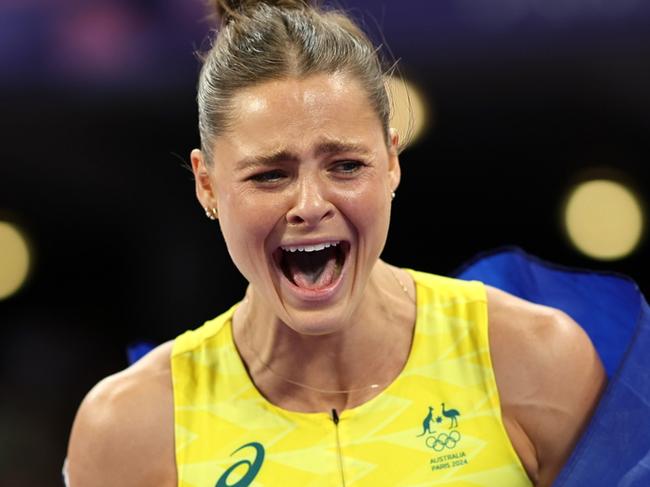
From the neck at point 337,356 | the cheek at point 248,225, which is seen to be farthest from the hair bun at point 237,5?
the neck at point 337,356

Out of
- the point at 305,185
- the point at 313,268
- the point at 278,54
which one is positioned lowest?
the point at 313,268

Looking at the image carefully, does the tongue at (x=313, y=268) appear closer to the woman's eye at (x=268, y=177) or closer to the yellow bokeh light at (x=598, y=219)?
the woman's eye at (x=268, y=177)

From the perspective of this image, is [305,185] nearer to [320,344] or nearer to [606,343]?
[320,344]

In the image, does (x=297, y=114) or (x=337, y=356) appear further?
(x=337, y=356)

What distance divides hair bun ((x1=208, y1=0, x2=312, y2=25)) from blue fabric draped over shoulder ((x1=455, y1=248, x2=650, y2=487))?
0.61 m

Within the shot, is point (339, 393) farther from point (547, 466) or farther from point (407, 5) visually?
point (407, 5)

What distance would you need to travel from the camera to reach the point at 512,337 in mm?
1206

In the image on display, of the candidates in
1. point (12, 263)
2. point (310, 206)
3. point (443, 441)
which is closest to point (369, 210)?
point (310, 206)

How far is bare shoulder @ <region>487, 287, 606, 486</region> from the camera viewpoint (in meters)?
1.18

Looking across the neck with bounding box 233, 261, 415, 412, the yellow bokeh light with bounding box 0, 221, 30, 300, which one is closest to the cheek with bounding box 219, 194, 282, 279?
the neck with bounding box 233, 261, 415, 412

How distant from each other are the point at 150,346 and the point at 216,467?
0.56m

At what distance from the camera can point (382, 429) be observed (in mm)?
1191

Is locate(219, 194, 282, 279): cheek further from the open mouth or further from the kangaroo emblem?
the kangaroo emblem

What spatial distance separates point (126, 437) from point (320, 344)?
0.29 meters
